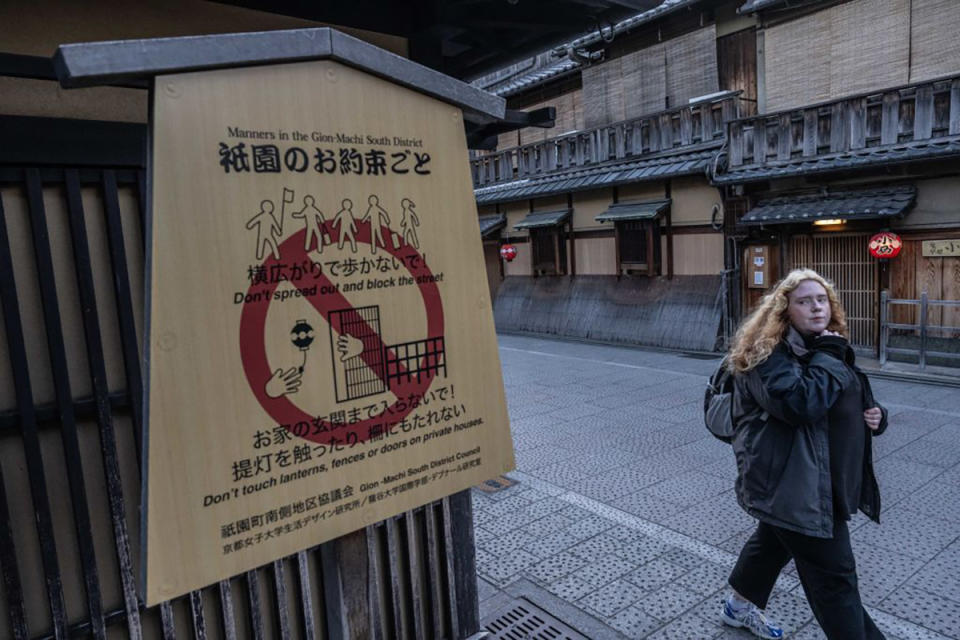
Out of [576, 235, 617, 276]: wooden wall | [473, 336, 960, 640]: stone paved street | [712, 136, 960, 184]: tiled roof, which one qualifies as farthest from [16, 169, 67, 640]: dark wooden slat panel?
[576, 235, 617, 276]: wooden wall

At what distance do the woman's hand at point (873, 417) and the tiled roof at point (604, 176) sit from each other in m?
11.4

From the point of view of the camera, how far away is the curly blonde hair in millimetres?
3283

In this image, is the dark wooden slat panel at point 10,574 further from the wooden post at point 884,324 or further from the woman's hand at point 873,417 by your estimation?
the wooden post at point 884,324

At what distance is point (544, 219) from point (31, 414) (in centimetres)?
1640

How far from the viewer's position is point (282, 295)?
189cm

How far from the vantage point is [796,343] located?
10.8ft

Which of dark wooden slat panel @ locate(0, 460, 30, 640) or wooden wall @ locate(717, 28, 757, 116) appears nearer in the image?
dark wooden slat panel @ locate(0, 460, 30, 640)

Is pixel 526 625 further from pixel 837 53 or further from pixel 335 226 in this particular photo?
pixel 837 53

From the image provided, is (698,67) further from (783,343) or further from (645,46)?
(783,343)

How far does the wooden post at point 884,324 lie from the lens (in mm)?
10930

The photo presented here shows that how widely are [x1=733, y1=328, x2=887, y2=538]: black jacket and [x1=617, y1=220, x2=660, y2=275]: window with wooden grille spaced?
12.5m

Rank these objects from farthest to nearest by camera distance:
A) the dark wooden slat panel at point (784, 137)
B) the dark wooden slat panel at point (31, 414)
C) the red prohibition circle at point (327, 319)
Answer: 1. the dark wooden slat panel at point (784, 137)
2. the dark wooden slat panel at point (31, 414)
3. the red prohibition circle at point (327, 319)

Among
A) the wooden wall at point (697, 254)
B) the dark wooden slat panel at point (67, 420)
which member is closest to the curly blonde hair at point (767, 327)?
the dark wooden slat panel at point (67, 420)

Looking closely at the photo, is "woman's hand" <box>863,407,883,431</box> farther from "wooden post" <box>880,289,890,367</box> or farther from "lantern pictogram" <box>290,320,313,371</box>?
"wooden post" <box>880,289,890,367</box>
